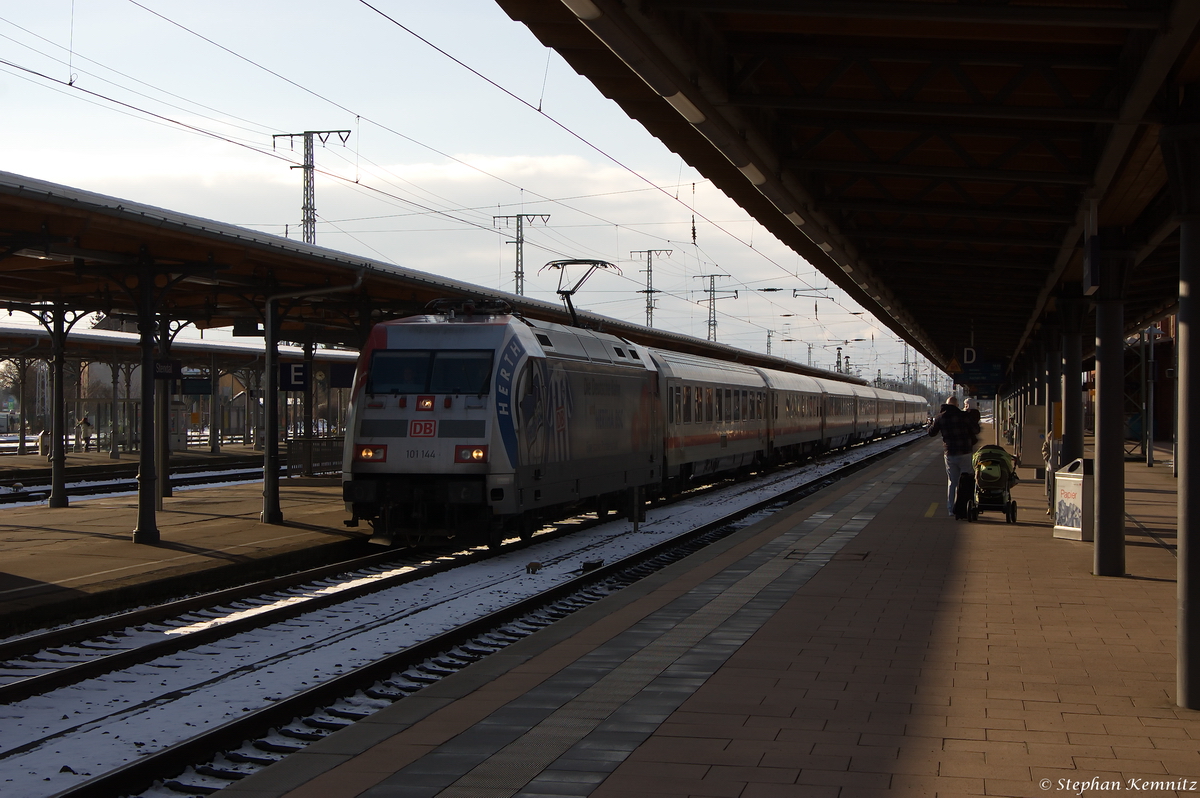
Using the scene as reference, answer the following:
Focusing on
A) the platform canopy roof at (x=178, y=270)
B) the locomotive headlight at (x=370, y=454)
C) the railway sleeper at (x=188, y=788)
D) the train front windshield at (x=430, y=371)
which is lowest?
the railway sleeper at (x=188, y=788)

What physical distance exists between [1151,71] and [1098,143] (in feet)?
10.7

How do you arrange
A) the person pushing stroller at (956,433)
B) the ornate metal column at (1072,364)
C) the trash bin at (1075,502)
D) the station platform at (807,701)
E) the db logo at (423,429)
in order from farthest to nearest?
the person pushing stroller at (956,433), the ornate metal column at (1072,364), the db logo at (423,429), the trash bin at (1075,502), the station platform at (807,701)

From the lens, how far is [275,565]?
1252 centimetres

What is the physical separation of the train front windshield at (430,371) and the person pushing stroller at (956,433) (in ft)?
20.7

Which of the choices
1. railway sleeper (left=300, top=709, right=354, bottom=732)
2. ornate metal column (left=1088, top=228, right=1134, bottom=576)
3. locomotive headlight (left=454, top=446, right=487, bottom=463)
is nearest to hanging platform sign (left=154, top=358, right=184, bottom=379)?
locomotive headlight (left=454, top=446, right=487, bottom=463)

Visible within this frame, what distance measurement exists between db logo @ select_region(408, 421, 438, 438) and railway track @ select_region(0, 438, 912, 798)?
59.1 inches

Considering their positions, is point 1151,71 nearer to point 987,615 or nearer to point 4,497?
point 987,615

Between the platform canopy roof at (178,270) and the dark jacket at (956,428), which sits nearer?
the platform canopy roof at (178,270)

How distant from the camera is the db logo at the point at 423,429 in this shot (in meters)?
13.2

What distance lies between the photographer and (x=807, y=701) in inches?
240

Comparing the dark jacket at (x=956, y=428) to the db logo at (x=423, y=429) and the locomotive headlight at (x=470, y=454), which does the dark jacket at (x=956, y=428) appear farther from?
the db logo at (x=423, y=429)

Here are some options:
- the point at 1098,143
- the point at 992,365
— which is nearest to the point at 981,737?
the point at 1098,143

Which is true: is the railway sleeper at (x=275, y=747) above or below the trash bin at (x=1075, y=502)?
below

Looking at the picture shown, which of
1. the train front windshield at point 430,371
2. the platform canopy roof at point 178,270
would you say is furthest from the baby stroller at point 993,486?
the train front windshield at point 430,371
